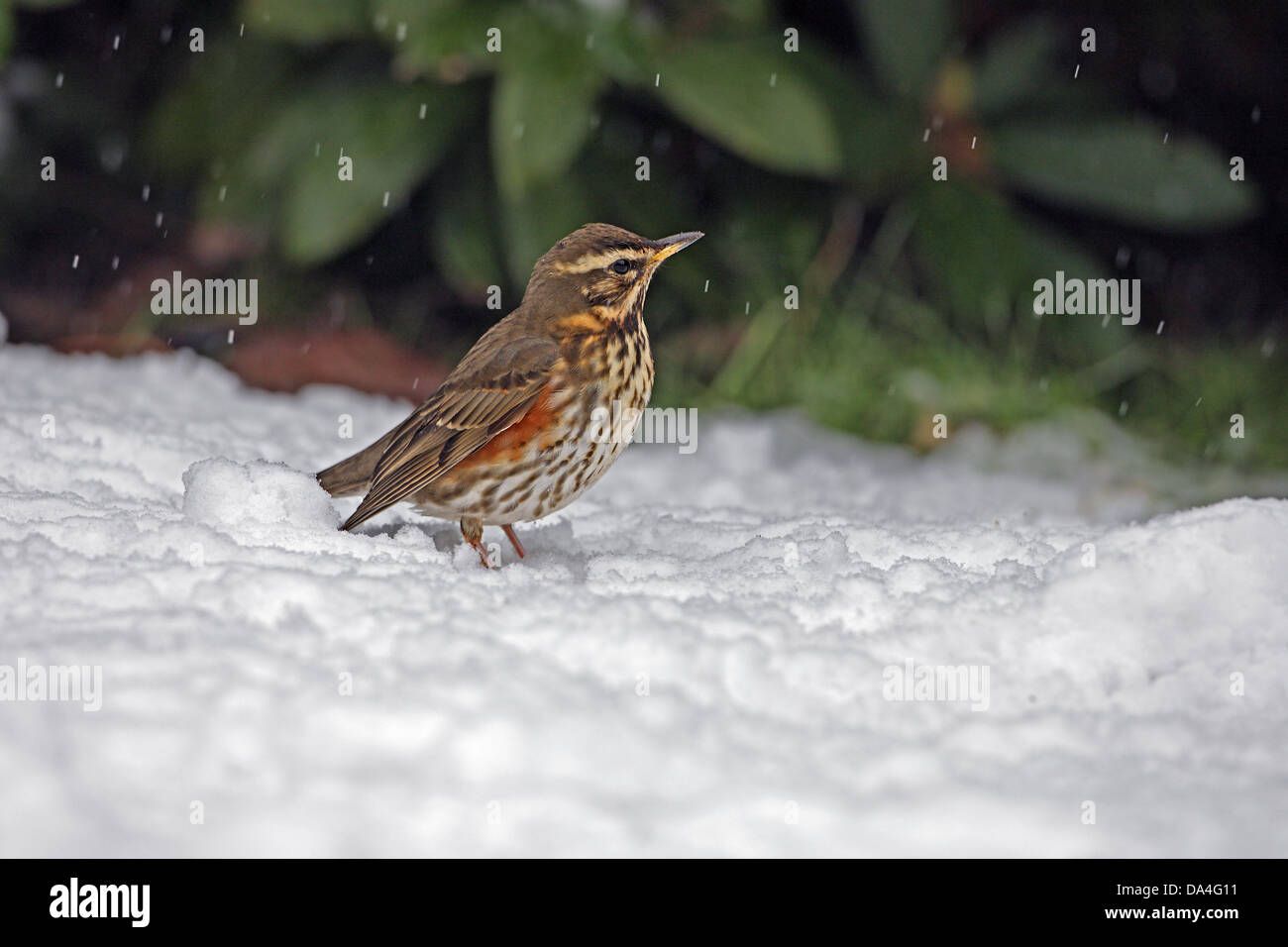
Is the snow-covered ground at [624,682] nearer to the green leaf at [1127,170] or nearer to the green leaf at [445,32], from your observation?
the green leaf at [445,32]

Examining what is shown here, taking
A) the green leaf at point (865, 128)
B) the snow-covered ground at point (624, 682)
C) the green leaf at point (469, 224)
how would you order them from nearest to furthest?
the snow-covered ground at point (624, 682), the green leaf at point (469, 224), the green leaf at point (865, 128)

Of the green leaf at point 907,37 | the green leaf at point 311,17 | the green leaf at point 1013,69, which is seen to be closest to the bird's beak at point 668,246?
the green leaf at point 311,17

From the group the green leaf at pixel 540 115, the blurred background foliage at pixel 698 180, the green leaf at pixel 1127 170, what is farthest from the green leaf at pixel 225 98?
the green leaf at pixel 1127 170

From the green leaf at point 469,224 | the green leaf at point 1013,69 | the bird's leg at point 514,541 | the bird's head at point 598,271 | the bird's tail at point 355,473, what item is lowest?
the bird's leg at point 514,541

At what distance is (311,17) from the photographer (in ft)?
16.2

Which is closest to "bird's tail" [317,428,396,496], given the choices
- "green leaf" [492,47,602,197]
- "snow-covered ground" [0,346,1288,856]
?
"snow-covered ground" [0,346,1288,856]

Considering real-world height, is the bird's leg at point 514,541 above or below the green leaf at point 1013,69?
below

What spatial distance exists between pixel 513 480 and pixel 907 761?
1.29m

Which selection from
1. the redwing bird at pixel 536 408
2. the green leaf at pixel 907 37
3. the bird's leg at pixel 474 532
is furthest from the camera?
the green leaf at pixel 907 37

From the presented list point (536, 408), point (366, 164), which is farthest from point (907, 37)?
point (536, 408)

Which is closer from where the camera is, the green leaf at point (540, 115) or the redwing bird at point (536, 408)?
the redwing bird at point (536, 408)

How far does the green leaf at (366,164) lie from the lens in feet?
16.7

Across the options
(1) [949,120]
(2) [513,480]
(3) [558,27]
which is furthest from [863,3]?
(2) [513,480]

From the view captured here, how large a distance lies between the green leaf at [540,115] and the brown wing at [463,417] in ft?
4.67
